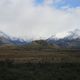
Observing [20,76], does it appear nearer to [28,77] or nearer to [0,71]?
[28,77]

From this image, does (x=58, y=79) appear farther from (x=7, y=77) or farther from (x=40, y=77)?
(x=7, y=77)

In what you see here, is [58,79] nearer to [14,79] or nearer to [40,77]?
[40,77]

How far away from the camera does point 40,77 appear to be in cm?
2797

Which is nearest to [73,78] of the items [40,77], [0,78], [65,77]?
[65,77]

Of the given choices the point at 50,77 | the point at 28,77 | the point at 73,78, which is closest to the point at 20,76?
the point at 28,77

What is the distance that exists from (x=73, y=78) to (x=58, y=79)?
1.64 meters

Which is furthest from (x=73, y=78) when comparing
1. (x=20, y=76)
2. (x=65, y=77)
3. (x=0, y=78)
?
(x=0, y=78)

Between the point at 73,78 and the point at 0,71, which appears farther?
the point at 0,71

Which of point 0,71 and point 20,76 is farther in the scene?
point 0,71

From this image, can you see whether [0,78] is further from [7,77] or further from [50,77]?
[50,77]

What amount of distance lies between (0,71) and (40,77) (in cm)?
567

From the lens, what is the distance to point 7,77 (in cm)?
2784

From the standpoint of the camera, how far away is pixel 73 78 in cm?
2836

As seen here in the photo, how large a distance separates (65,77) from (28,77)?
3.69m
